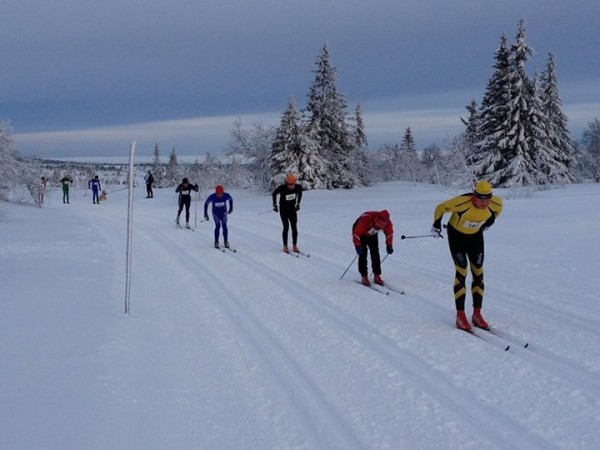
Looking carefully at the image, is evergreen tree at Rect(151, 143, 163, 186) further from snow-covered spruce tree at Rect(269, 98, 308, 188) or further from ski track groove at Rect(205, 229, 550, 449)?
ski track groove at Rect(205, 229, 550, 449)

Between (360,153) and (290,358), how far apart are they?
187 ft

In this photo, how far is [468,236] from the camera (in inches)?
278

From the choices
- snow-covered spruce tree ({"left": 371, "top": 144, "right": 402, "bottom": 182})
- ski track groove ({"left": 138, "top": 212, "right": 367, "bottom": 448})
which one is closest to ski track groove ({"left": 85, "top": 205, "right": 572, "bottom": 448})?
ski track groove ({"left": 138, "top": 212, "right": 367, "bottom": 448})

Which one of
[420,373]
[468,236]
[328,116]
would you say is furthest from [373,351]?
[328,116]

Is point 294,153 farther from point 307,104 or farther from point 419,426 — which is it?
point 419,426

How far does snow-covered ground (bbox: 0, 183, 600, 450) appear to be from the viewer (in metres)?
4.19

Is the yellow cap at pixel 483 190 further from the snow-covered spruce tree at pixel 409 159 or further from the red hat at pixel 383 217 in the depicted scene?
the snow-covered spruce tree at pixel 409 159

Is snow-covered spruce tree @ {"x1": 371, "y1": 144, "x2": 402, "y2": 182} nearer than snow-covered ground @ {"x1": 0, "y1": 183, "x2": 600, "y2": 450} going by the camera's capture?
No

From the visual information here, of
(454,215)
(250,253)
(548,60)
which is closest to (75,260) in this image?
(250,253)

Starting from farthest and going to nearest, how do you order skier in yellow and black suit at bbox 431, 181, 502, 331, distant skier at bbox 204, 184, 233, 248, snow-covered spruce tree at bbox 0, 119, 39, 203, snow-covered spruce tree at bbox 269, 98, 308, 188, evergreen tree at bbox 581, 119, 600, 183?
evergreen tree at bbox 581, 119, 600, 183
snow-covered spruce tree at bbox 269, 98, 308, 188
snow-covered spruce tree at bbox 0, 119, 39, 203
distant skier at bbox 204, 184, 233, 248
skier in yellow and black suit at bbox 431, 181, 502, 331

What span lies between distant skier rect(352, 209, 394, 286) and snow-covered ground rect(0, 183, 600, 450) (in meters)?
0.47

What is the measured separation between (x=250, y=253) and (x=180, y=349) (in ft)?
24.4

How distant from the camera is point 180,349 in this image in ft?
20.2

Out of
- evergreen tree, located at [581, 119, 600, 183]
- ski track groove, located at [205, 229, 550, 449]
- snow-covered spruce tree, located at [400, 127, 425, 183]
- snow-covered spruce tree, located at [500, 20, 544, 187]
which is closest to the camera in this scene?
ski track groove, located at [205, 229, 550, 449]
